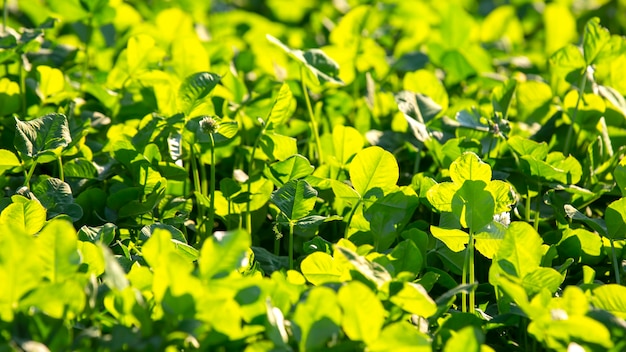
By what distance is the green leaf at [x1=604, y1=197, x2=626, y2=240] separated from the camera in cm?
146

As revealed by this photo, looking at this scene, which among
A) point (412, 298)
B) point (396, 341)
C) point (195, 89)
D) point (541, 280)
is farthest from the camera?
point (195, 89)

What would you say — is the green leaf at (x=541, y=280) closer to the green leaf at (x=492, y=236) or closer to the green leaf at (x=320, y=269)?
the green leaf at (x=492, y=236)

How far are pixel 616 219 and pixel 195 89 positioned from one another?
0.85 m

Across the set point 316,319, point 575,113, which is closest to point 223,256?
point 316,319

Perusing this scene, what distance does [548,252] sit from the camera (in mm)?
1426

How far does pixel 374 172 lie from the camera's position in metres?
1.54

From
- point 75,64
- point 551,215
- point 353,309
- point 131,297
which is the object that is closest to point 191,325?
point 131,297

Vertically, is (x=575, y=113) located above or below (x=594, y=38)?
below

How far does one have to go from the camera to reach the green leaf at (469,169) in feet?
4.65

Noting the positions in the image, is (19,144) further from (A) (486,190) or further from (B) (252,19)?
(B) (252,19)

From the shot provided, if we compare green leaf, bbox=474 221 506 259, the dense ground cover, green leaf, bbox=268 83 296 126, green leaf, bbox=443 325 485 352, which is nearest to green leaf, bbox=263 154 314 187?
the dense ground cover

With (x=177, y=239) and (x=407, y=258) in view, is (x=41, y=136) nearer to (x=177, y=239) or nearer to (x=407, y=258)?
(x=177, y=239)

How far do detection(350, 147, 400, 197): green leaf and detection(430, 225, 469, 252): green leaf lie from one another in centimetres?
14

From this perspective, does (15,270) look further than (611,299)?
No
